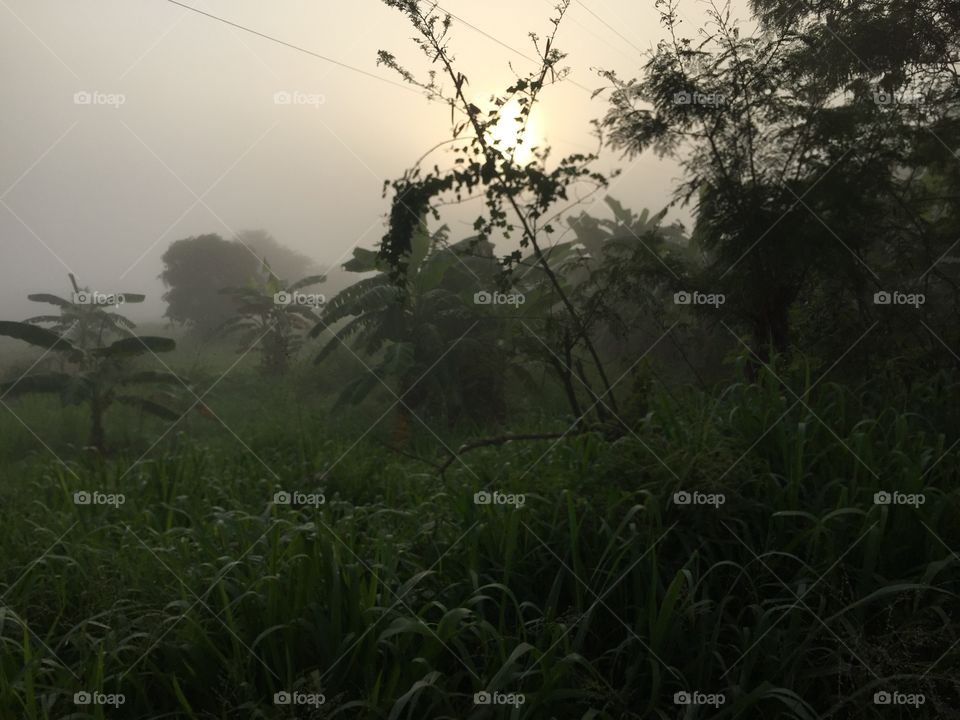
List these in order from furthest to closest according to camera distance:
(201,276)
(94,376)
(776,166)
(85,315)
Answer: (201,276) < (85,315) < (94,376) < (776,166)

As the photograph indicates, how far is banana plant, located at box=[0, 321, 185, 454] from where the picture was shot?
28.5 feet

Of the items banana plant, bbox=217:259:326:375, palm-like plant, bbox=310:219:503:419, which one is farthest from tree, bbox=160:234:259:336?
palm-like plant, bbox=310:219:503:419

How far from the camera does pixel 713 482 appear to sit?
366cm

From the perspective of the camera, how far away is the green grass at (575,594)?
2.95 meters

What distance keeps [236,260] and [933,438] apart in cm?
1493

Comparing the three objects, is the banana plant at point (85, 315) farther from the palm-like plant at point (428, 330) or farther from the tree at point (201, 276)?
the tree at point (201, 276)

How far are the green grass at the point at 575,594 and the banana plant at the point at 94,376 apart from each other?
175 inches

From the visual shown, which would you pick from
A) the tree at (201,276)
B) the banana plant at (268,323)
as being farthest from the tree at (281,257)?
the banana plant at (268,323)

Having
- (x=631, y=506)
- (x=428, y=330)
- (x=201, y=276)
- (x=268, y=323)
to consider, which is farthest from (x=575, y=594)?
(x=201, y=276)

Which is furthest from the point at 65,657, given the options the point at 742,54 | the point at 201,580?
the point at 742,54

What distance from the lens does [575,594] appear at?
3.45 m

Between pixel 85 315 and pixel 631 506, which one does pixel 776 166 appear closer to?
pixel 631 506

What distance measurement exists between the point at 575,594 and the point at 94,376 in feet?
24.7

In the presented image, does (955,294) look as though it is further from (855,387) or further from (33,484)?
(33,484)
